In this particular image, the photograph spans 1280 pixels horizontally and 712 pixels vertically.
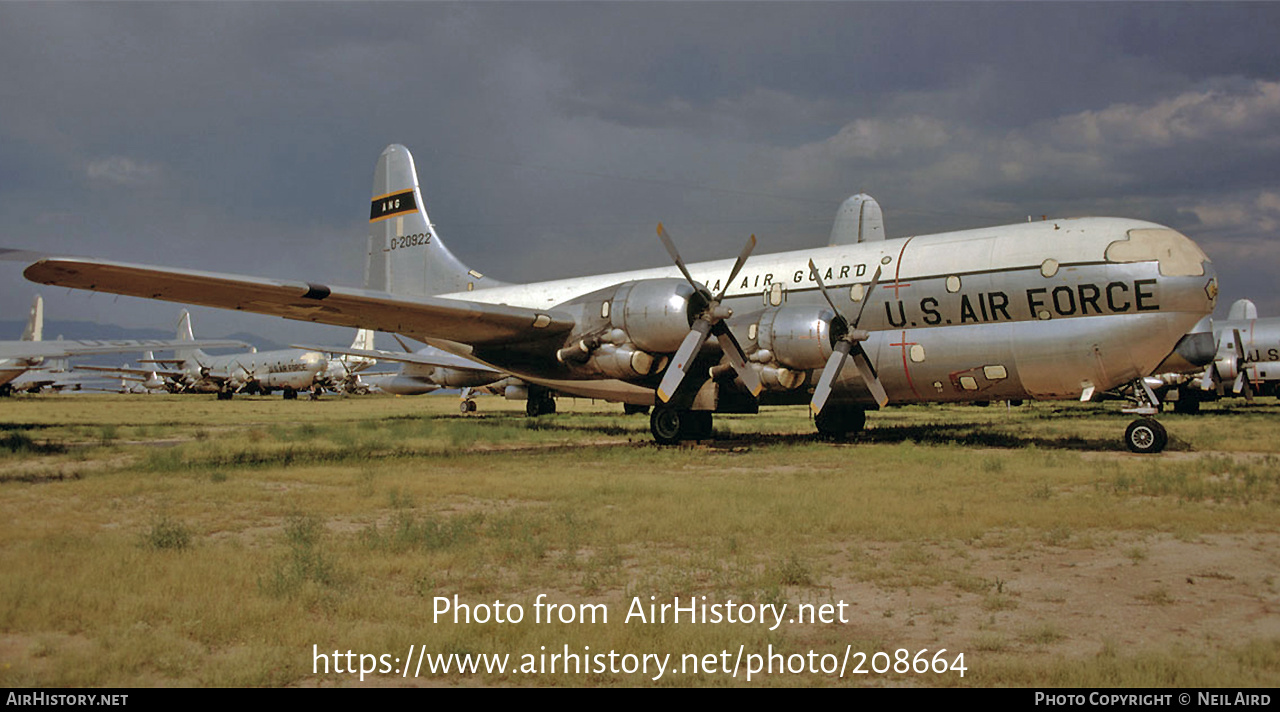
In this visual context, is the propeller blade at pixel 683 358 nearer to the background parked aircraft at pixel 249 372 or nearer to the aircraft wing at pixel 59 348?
the aircraft wing at pixel 59 348

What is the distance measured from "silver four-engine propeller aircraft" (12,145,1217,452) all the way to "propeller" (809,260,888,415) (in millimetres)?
42

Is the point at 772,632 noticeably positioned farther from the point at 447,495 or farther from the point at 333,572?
the point at 447,495

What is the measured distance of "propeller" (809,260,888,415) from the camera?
15398 mm

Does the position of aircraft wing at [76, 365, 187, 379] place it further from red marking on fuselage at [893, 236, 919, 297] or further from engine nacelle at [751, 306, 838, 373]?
red marking on fuselage at [893, 236, 919, 297]

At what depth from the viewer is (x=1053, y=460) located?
558 inches

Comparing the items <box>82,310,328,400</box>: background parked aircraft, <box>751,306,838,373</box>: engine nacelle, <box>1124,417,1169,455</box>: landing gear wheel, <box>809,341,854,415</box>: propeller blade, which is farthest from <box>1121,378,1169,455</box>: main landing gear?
<box>82,310,328,400</box>: background parked aircraft

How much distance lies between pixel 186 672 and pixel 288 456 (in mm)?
12328

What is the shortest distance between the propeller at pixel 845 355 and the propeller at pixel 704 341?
1253 millimetres

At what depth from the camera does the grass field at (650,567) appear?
4.57 metres

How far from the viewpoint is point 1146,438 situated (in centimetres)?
1562

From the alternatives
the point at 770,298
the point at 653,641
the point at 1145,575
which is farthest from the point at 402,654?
the point at 770,298

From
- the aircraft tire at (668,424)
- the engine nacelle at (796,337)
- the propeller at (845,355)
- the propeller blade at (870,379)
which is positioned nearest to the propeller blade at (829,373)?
the propeller at (845,355)

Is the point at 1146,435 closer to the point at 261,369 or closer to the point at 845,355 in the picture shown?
the point at 845,355

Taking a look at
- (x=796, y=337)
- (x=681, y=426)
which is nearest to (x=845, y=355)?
(x=796, y=337)
